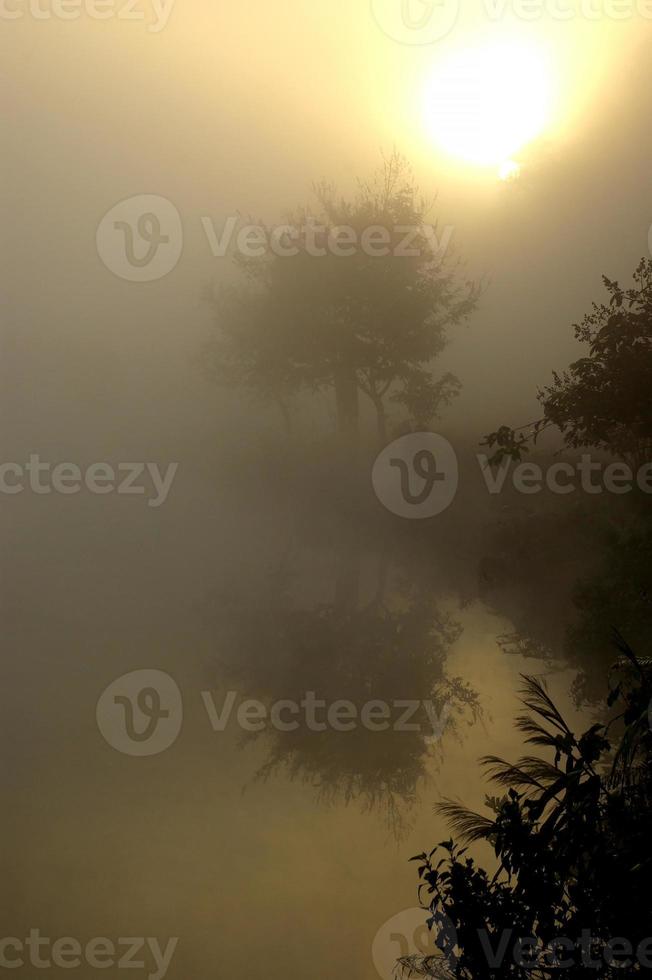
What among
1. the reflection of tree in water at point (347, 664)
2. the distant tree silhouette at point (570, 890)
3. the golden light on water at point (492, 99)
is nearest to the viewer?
the distant tree silhouette at point (570, 890)

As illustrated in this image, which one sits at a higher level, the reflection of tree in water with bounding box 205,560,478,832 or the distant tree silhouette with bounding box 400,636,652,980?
the reflection of tree in water with bounding box 205,560,478,832

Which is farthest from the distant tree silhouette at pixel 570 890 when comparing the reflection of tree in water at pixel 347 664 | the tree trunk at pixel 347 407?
the tree trunk at pixel 347 407

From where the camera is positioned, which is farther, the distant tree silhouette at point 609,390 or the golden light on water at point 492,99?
the golden light on water at point 492,99

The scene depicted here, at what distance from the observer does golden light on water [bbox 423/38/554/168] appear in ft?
9.61

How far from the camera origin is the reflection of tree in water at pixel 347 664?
2697 mm

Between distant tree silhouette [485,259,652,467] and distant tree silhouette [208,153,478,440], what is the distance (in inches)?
11.0

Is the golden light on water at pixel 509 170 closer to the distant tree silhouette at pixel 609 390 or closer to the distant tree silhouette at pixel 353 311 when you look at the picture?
the distant tree silhouette at pixel 353 311

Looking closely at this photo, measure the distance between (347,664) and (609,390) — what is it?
1.13 meters

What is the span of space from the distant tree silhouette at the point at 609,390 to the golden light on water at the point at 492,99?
1.74ft

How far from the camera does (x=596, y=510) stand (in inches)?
113

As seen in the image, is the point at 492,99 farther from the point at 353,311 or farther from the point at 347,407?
the point at 347,407

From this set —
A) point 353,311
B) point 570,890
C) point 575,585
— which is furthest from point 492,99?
point 570,890

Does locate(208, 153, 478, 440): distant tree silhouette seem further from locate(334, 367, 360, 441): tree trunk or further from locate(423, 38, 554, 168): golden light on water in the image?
locate(423, 38, 554, 168): golden light on water

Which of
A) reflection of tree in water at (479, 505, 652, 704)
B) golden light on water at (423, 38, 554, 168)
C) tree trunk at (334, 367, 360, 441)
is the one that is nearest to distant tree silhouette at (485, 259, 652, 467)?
reflection of tree in water at (479, 505, 652, 704)
